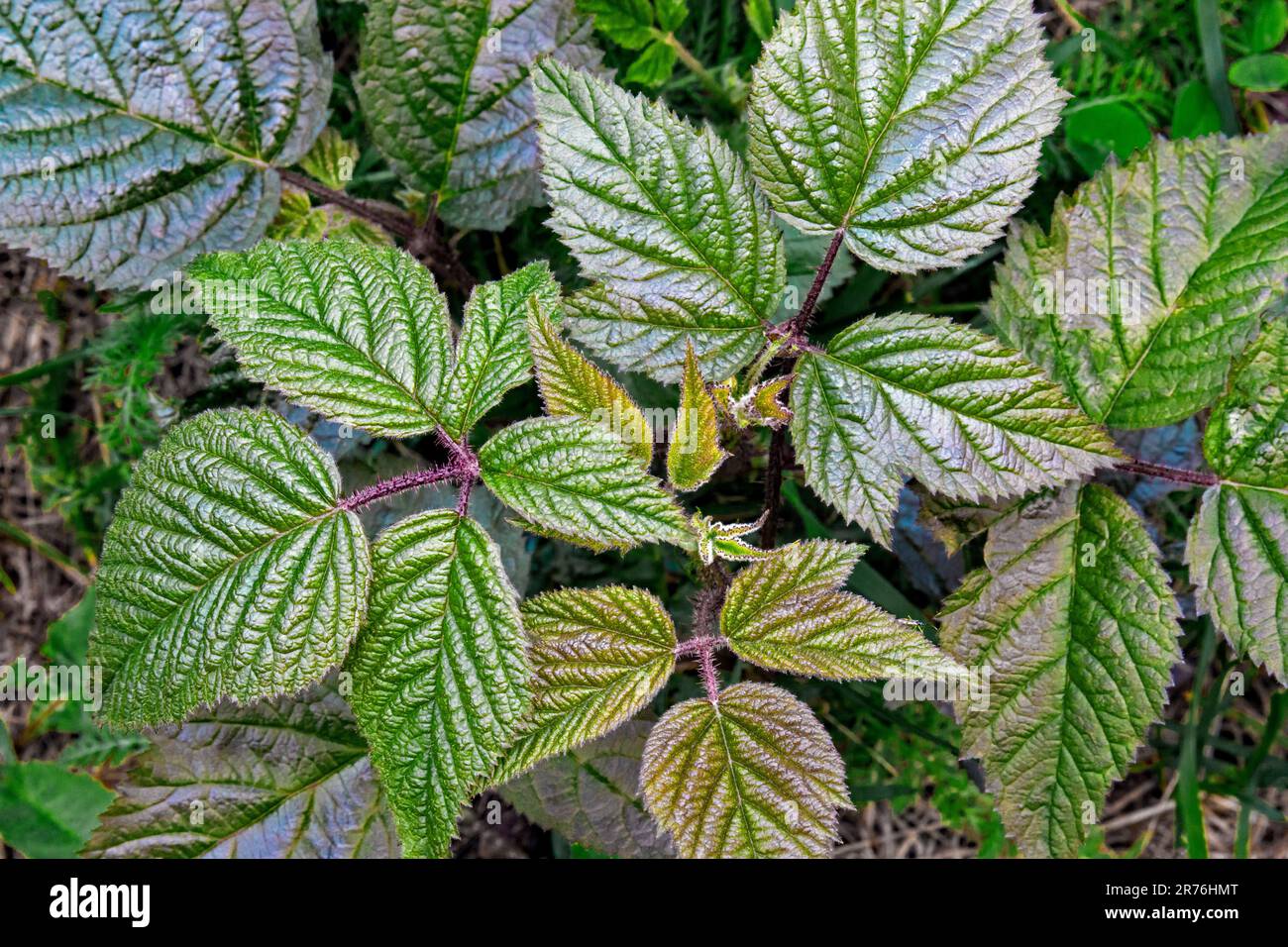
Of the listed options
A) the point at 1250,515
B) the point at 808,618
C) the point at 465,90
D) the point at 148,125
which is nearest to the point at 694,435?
the point at 808,618

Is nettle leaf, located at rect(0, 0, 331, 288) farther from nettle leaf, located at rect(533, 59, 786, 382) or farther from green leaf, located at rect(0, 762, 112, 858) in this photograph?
green leaf, located at rect(0, 762, 112, 858)

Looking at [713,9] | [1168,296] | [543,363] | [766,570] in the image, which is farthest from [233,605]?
[713,9]

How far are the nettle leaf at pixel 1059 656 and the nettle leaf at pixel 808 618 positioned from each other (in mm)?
333

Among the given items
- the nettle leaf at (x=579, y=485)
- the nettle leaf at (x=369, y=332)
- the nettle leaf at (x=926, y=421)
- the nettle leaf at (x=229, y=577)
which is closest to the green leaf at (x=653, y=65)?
the nettle leaf at (x=369, y=332)

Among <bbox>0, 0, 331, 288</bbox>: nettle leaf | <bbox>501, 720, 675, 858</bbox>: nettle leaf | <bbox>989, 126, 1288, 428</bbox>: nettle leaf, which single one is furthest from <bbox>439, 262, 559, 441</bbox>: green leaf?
<bbox>989, 126, 1288, 428</bbox>: nettle leaf

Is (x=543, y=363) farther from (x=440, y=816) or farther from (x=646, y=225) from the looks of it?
(x=440, y=816)

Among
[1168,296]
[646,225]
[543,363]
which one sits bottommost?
[543,363]

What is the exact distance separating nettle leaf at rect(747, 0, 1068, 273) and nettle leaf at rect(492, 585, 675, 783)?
731mm

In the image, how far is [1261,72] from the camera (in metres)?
2.46

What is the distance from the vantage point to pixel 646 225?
5.74 feet

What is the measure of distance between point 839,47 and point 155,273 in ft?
4.35

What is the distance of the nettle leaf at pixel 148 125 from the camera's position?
184 centimetres
